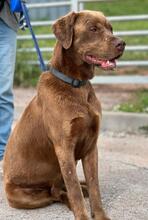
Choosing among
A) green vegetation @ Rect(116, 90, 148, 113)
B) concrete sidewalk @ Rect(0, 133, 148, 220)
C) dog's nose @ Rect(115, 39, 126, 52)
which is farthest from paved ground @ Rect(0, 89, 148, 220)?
dog's nose @ Rect(115, 39, 126, 52)

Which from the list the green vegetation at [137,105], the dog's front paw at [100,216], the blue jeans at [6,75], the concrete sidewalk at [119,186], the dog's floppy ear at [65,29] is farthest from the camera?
the green vegetation at [137,105]

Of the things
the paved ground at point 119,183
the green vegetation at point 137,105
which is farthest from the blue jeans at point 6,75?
the green vegetation at point 137,105

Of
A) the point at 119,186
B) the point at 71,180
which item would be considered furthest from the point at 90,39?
the point at 119,186

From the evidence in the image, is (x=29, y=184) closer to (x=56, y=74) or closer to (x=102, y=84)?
(x=56, y=74)

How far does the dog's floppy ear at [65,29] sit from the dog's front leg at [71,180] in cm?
80

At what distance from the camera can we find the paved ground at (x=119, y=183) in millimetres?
4945

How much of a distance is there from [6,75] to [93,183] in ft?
5.80

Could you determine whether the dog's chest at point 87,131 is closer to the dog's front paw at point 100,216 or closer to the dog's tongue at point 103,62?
the dog's tongue at point 103,62

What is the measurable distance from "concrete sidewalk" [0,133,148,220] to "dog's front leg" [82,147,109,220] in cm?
18

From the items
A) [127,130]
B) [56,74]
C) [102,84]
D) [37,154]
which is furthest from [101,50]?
[102,84]

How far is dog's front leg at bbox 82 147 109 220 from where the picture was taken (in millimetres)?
4738

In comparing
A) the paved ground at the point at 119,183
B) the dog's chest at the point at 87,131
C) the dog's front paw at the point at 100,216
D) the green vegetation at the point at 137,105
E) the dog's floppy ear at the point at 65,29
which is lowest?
the green vegetation at the point at 137,105

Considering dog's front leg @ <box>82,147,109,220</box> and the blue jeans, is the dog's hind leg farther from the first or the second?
the blue jeans

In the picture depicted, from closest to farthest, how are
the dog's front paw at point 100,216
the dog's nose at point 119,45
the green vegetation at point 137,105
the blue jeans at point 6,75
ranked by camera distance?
the dog's nose at point 119,45 → the dog's front paw at point 100,216 → the blue jeans at point 6,75 → the green vegetation at point 137,105
